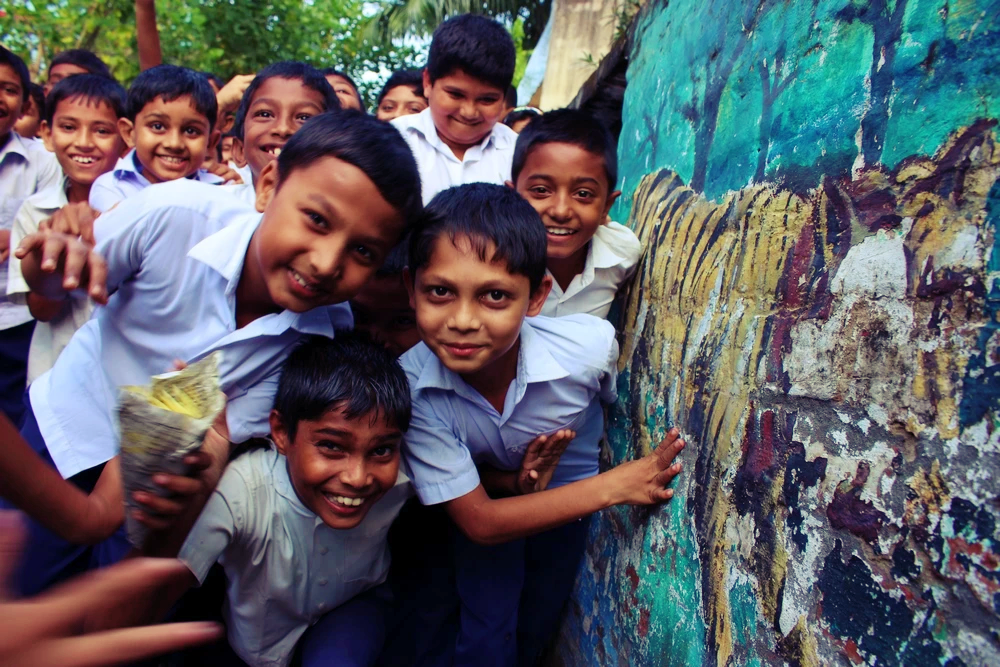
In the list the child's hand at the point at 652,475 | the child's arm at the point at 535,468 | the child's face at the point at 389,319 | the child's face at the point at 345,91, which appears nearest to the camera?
the child's hand at the point at 652,475

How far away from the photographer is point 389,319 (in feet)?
7.47

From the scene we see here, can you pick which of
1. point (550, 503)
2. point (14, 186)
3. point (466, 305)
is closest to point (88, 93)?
point (14, 186)

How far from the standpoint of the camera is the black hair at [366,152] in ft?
5.72

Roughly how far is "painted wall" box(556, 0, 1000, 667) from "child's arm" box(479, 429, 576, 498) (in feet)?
0.86

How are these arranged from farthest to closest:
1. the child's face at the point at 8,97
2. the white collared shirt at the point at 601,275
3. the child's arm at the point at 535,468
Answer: the child's face at the point at 8,97
the white collared shirt at the point at 601,275
the child's arm at the point at 535,468

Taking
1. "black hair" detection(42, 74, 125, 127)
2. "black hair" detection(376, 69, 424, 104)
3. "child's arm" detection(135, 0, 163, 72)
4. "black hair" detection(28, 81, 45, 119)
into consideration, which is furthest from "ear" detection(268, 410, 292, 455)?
"black hair" detection(28, 81, 45, 119)

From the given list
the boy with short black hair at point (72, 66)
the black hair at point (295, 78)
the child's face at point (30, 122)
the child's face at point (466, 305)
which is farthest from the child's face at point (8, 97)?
the child's face at point (466, 305)

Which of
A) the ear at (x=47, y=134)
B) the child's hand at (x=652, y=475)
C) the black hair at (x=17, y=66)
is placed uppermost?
the black hair at (x=17, y=66)

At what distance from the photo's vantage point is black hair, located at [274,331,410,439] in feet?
5.82

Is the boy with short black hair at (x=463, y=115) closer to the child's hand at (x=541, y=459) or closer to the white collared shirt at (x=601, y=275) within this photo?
the white collared shirt at (x=601, y=275)

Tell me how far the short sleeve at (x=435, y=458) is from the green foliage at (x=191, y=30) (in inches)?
228

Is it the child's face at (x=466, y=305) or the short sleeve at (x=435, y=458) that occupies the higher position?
the child's face at (x=466, y=305)

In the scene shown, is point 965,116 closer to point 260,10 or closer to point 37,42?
point 260,10

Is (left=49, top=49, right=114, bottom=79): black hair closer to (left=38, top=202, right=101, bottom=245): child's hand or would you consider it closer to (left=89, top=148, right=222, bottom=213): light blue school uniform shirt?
(left=89, top=148, right=222, bottom=213): light blue school uniform shirt
